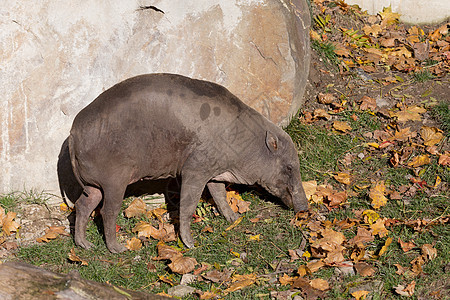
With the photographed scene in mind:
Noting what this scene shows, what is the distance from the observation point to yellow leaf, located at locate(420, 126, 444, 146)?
19.7 ft

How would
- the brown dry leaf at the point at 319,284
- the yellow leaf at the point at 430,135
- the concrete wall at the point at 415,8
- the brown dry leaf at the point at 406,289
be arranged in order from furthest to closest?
the concrete wall at the point at 415,8
the yellow leaf at the point at 430,135
the brown dry leaf at the point at 319,284
the brown dry leaf at the point at 406,289

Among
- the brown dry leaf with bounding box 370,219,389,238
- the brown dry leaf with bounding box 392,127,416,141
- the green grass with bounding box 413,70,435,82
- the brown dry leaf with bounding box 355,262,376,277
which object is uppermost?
the green grass with bounding box 413,70,435,82

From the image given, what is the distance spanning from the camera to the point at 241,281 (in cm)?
464

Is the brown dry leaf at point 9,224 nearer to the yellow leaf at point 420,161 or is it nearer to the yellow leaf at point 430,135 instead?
the yellow leaf at point 420,161

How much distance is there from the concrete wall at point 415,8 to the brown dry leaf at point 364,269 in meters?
4.63

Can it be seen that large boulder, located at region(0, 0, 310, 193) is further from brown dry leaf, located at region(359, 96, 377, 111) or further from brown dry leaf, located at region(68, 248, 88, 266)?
brown dry leaf, located at region(359, 96, 377, 111)

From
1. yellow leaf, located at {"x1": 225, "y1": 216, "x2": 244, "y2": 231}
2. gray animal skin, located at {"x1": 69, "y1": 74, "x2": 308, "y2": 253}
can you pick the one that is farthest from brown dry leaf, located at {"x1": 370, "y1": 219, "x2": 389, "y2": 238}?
yellow leaf, located at {"x1": 225, "y1": 216, "x2": 244, "y2": 231}

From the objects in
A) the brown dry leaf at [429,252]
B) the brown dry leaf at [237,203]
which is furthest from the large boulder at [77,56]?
the brown dry leaf at [429,252]

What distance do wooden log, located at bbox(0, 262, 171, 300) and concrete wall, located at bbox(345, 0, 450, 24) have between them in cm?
608

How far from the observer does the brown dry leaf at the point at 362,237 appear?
493 cm

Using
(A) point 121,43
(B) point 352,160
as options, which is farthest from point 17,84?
(B) point 352,160

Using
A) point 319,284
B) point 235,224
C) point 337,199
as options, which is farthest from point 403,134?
point 319,284

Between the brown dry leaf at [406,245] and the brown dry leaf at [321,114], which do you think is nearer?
the brown dry leaf at [406,245]

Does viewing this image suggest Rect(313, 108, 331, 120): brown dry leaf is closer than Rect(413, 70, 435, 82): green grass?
Yes
